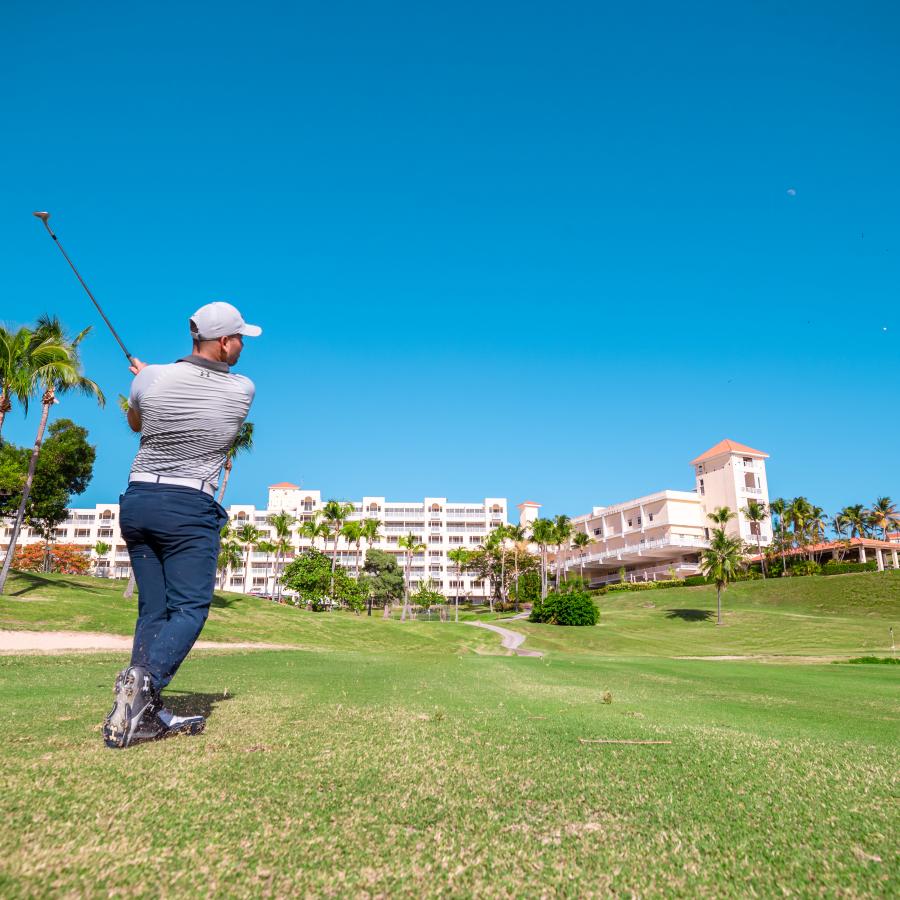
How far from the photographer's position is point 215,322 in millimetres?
4094

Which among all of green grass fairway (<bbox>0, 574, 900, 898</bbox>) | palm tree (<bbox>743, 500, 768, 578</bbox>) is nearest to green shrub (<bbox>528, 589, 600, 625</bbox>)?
palm tree (<bbox>743, 500, 768, 578</bbox>)

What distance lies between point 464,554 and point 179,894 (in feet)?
349

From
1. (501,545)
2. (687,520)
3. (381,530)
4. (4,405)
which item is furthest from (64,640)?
(381,530)

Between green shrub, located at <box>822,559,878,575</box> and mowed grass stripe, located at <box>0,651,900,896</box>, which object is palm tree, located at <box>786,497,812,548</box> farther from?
mowed grass stripe, located at <box>0,651,900,896</box>

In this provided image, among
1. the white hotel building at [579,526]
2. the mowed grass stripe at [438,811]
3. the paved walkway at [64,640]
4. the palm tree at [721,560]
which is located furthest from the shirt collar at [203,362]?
the white hotel building at [579,526]

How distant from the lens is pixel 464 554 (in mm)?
106688

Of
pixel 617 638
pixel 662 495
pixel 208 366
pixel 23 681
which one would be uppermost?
pixel 662 495

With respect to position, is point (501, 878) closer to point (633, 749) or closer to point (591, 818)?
point (591, 818)

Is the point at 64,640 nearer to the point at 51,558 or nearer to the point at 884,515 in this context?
the point at 51,558

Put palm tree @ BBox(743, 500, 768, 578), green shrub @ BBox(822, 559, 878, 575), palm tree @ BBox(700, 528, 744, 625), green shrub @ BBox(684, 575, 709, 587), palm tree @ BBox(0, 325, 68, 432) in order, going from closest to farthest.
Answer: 1. palm tree @ BBox(0, 325, 68, 432)
2. palm tree @ BBox(700, 528, 744, 625)
3. green shrub @ BBox(822, 559, 878, 575)
4. green shrub @ BBox(684, 575, 709, 587)
5. palm tree @ BBox(743, 500, 768, 578)

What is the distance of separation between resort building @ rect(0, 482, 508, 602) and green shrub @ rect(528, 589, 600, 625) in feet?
259

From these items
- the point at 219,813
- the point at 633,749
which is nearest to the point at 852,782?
the point at 633,749

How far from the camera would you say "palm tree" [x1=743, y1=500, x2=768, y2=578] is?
94062 millimetres

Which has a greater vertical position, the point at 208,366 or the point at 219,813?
the point at 208,366
